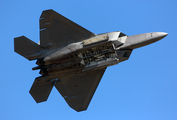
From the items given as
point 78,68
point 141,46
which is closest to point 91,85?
point 78,68

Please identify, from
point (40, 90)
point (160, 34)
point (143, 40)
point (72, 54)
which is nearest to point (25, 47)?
point (40, 90)

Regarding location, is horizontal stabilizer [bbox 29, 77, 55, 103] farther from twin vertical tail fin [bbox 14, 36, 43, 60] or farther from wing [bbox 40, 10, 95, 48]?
wing [bbox 40, 10, 95, 48]

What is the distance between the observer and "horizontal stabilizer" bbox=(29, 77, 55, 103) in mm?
22500

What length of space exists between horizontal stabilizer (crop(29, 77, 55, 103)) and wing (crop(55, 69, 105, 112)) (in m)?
0.64

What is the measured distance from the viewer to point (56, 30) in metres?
22.0

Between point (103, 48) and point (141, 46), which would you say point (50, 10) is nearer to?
point (103, 48)

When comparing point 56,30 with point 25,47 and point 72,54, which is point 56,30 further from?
point 25,47

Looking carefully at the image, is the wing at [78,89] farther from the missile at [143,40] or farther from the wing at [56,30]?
the missile at [143,40]

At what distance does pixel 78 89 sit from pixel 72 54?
3.45m

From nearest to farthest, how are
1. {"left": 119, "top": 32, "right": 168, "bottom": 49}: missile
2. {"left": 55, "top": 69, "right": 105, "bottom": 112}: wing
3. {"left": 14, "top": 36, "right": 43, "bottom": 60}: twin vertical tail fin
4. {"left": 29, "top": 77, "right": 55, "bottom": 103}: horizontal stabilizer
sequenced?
{"left": 119, "top": 32, "right": 168, "bottom": 49}: missile < {"left": 14, "top": 36, "right": 43, "bottom": 60}: twin vertical tail fin < {"left": 29, "top": 77, "right": 55, "bottom": 103}: horizontal stabilizer < {"left": 55, "top": 69, "right": 105, "bottom": 112}: wing

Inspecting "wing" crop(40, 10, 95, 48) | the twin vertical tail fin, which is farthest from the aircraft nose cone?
the twin vertical tail fin

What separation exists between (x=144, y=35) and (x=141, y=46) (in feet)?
2.74

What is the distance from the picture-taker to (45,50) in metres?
21.8

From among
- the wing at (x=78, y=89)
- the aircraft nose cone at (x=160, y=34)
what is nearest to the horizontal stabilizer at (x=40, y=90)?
the wing at (x=78, y=89)
